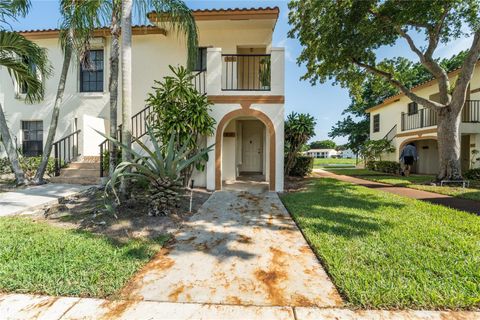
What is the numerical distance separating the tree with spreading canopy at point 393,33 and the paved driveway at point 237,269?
757 centimetres

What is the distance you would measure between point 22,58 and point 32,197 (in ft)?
15.0

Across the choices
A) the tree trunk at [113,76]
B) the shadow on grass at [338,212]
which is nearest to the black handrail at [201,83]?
the tree trunk at [113,76]

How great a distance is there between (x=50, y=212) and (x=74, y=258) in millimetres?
2939

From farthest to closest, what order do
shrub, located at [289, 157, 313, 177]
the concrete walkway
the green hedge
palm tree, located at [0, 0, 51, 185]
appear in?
1. the green hedge
2. shrub, located at [289, 157, 313, 177]
3. palm tree, located at [0, 0, 51, 185]
4. the concrete walkway

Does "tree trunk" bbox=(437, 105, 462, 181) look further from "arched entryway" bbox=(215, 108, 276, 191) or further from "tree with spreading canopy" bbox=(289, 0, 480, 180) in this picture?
"arched entryway" bbox=(215, 108, 276, 191)

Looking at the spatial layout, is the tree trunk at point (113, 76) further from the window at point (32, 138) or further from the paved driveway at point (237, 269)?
the window at point (32, 138)

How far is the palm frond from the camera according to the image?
6.38 metres

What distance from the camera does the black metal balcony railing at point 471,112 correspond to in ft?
38.1

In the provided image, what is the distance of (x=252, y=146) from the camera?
1177 centimetres

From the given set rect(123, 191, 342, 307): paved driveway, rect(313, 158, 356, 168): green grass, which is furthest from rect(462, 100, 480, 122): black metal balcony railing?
rect(123, 191, 342, 307): paved driveway

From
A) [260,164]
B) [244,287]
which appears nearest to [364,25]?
[260,164]

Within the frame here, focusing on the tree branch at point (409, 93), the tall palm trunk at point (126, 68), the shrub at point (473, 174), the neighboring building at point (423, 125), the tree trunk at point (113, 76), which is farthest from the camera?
the neighboring building at point (423, 125)

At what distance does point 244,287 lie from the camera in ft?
7.67

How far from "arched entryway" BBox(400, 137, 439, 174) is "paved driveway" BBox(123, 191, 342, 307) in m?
16.1
